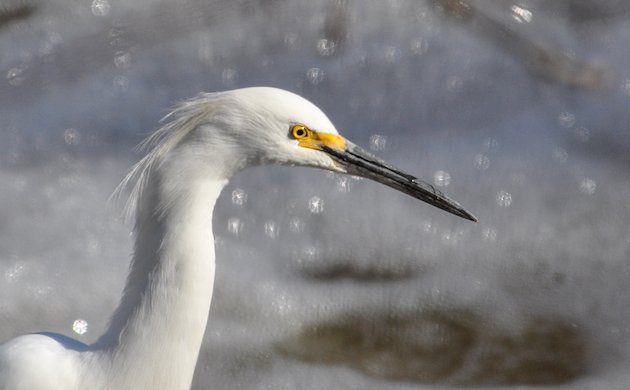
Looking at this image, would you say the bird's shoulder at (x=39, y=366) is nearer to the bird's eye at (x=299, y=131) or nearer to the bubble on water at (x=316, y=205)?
the bird's eye at (x=299, y=131)

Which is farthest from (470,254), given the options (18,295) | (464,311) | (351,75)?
(18,295)

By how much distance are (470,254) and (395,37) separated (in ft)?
3.21

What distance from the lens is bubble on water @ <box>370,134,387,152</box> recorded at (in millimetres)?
3672

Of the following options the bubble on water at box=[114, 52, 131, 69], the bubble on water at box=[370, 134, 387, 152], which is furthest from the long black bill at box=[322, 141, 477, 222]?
the bubble on water at box=[114, 52, 131, 69]

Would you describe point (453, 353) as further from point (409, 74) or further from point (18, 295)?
point (18, 295)

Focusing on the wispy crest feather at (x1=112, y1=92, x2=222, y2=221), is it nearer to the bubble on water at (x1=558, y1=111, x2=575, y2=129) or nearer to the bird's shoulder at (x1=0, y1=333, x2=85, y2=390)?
the bird's shoulder at (x1=0, y1=333, x2=85, y2=390)

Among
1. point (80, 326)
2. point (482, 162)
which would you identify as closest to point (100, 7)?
point (80, 326)

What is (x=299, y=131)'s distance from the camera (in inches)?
73.0

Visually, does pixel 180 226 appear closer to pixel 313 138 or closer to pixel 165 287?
pixel 165 287

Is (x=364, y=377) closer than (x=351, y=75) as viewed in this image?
Yes

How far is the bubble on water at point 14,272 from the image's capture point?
3270 millimetres

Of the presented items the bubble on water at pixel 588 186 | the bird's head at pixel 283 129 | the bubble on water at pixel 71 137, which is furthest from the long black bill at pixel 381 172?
the bubble on water at pixel 71 137

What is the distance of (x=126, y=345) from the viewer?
190 cm

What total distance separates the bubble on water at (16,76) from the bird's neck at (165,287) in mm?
2018
